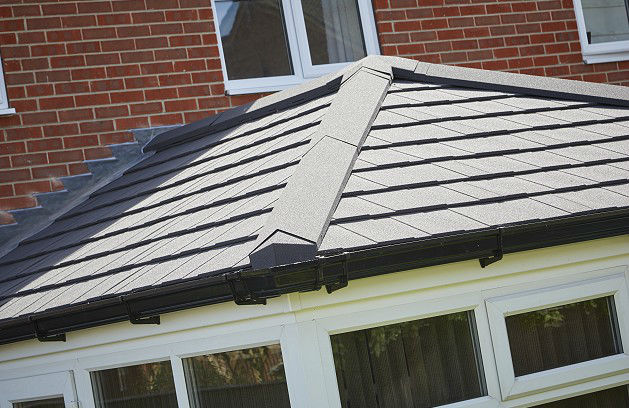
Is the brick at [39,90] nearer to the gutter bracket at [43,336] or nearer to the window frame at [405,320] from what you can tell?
the gutter bracket at [43,336]

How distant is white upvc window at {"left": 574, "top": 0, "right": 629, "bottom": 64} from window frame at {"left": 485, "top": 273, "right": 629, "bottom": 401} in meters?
4.05

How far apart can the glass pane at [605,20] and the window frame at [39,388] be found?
222 inches

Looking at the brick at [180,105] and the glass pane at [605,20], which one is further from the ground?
the glass pane at [605,20]

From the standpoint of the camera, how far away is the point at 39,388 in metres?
4.84

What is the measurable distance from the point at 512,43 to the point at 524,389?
168 inches

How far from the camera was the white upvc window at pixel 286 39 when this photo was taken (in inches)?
279

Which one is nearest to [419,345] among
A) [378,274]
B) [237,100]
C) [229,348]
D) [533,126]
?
[378,274]

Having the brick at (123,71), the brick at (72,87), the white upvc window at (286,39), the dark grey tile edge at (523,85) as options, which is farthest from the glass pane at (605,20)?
the brick at (72,87)

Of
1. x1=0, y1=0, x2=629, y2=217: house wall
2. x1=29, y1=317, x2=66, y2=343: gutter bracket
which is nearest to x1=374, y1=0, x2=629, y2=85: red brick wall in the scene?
x1=0, y1=0, x2=629, y2=217: house wall

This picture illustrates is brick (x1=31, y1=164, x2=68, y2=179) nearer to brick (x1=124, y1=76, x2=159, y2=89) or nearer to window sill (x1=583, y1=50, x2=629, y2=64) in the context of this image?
brick (x1=124, y1=76, x2=159, y2=89)

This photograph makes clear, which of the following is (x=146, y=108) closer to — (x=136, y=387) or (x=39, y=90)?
(x=39, y=90)

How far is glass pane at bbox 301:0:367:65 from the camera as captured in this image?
735 centimetres

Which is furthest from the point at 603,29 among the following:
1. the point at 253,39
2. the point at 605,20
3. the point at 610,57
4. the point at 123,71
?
the point at 123,71

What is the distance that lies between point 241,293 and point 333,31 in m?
4.12
